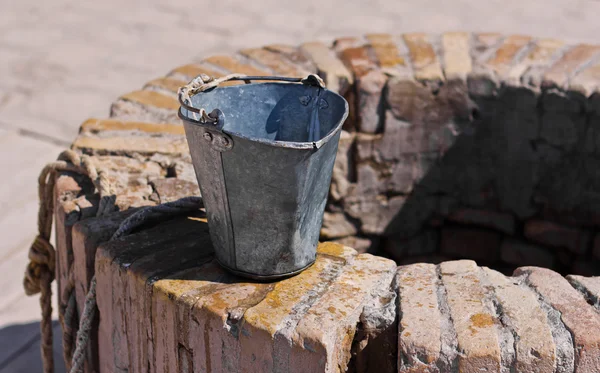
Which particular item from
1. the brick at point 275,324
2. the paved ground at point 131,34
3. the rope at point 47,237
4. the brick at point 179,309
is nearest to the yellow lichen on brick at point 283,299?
the brick at point 275,324

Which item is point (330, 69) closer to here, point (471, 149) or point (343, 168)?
point (343, 168)

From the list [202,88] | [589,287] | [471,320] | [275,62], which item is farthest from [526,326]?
[275,62]

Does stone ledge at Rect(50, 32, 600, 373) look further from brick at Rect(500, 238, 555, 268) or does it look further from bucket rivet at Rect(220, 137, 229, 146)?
bucket rivet at Rect(220, 137, 229, 146)

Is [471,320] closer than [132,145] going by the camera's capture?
Yes

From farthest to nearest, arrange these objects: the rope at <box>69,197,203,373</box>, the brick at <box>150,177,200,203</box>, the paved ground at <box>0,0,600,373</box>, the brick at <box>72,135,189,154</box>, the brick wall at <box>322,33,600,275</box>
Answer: the paved ground at <box>0,0,600,373</box>, the brick wall at <box>322,33,600,275</box>, the brick at <box>72,135,189,154</box>, the brick at <box>150,177,200,203</box>, the rope at <box>69,197,203,373</box>

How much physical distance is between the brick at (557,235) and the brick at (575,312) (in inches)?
47.0

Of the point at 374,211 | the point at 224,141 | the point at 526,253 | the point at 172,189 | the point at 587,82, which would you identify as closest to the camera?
the point at 224,141

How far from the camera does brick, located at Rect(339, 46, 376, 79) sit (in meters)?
2.68

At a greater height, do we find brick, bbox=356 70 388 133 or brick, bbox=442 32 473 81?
brick, bbox=442 32 473 81

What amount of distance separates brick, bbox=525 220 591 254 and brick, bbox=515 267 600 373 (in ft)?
3.92

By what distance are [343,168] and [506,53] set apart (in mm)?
726

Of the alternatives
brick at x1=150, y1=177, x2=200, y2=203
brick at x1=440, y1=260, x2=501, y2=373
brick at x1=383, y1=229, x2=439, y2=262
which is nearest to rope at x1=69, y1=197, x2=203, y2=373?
brick at x1=150, y1=177, x2=200, y2=203

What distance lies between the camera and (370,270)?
1.63 metres

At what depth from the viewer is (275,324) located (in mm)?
1419
